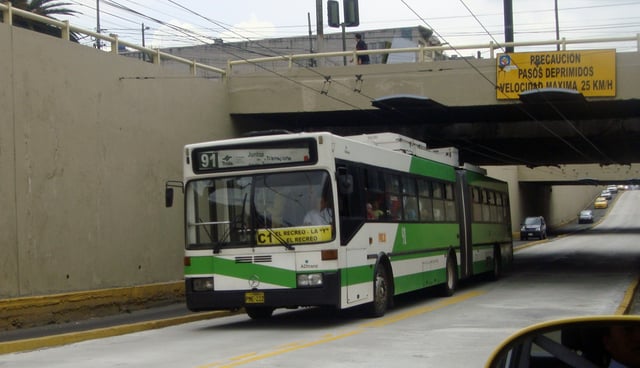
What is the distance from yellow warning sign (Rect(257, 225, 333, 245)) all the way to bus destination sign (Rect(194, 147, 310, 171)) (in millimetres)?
1107

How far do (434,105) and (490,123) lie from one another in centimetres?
534

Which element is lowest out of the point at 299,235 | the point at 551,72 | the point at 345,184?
the point at 299,235

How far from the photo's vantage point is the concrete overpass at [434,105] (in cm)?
2177

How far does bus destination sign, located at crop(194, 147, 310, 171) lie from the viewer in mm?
13320

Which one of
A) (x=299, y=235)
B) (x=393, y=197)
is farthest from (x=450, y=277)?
(x=299, y=235)

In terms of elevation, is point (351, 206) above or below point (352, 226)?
above

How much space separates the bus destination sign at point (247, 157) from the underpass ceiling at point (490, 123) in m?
8.52

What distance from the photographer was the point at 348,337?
11.8 meters

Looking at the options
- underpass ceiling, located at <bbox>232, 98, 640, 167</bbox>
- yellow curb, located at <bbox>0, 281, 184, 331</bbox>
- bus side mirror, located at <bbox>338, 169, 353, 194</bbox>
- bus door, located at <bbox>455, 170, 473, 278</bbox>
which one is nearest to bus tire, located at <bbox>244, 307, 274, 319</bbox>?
yellow curb, located at <bbox>0, 281, 184, 331</bbox>

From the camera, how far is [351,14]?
20.3 meters

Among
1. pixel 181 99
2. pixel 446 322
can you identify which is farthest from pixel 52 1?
pixel 446 322

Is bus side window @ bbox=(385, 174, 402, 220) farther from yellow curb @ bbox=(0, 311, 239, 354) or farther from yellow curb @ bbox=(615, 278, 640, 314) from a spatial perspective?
yellow curb @ bbox=(615, 278, 640, 314)

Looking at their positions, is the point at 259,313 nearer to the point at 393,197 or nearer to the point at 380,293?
the point at 380,293

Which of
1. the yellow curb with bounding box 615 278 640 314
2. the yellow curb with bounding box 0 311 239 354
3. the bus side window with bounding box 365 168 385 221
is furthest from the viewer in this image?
the yellow curb with bounding box 615 278 640 314
